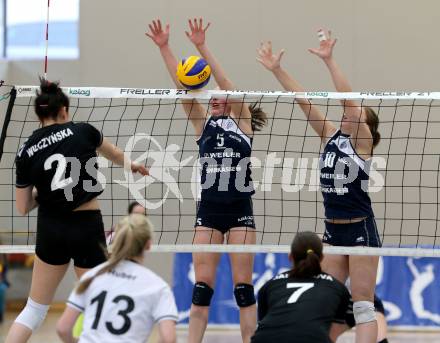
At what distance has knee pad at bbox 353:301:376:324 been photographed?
614cm

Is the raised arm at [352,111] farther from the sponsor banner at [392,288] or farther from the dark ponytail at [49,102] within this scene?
the sponsor banner at [392,288]

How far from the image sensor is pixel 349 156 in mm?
6340

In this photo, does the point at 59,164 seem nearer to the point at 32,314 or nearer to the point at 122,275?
the point at 32,314

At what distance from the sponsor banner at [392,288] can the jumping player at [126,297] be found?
603 cm

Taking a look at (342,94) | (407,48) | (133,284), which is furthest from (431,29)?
(133,284)

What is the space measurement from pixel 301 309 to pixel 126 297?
96cm

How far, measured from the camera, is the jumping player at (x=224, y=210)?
653 centimetres

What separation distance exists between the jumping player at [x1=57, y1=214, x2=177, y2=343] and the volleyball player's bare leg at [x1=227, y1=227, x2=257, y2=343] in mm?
2182

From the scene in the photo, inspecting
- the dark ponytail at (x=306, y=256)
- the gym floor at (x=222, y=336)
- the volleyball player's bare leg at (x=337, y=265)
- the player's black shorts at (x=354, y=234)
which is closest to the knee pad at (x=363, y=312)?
the volleyball player's bare leg at (x=337, y=265)

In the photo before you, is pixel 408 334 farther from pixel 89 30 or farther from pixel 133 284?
pixel 133 284

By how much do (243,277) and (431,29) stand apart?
6029 millimetres

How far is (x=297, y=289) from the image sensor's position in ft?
15.5

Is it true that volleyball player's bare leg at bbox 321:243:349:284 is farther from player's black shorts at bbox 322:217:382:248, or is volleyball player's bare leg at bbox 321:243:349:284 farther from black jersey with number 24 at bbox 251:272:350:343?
black jersey with number 24 at bbox 251:272:350:343

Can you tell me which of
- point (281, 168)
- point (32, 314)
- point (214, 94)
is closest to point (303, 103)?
point (214, 94)
